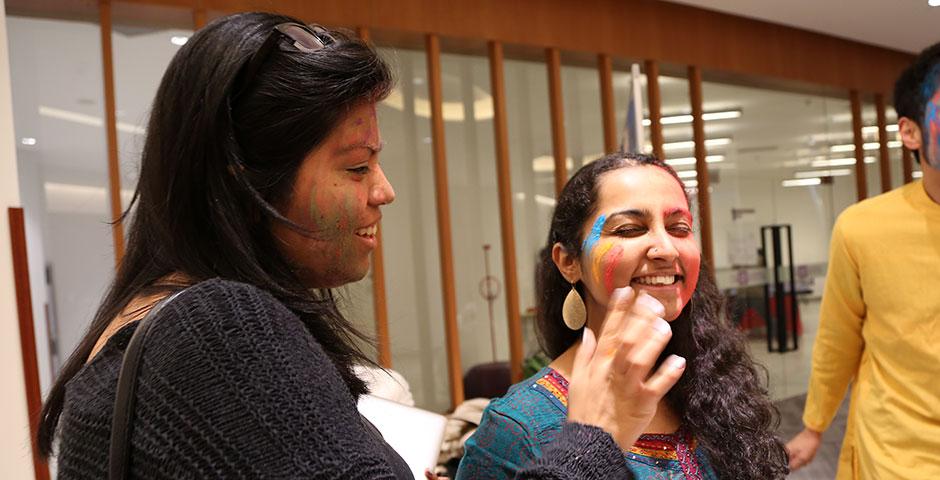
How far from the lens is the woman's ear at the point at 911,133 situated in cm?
220

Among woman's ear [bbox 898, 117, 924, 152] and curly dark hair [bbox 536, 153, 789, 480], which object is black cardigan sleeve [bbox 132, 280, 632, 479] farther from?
woman's ear [bbox 898, 117, 924, 152]

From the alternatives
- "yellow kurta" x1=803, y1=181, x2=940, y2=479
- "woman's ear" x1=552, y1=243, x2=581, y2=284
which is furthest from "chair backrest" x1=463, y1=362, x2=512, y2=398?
"woman's ear" x1=552, y1=243, x2=581, y2=284

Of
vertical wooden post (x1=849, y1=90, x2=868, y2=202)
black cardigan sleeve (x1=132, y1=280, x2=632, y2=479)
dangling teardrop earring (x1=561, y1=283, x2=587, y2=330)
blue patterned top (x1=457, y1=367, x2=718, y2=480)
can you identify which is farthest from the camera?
vertical wooden post (x1=849, y1=90, x2=868, y2=202)

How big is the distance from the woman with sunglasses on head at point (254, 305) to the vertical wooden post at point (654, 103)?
488 centimetres

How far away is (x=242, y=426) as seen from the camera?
65cm

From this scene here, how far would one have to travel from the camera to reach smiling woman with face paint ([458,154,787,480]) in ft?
4.53

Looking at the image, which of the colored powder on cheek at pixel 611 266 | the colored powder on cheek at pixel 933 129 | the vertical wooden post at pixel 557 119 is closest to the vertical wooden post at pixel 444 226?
the vertical wooden post at pixel 557 119

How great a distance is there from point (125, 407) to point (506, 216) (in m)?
4.37

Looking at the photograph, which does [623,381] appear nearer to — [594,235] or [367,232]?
[367,232]

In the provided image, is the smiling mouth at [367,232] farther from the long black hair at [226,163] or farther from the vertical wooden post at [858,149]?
the vertical wooden post at [858,149]

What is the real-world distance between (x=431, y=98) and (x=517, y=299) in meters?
1.38

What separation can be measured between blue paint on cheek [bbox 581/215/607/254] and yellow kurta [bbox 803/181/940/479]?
1.16m

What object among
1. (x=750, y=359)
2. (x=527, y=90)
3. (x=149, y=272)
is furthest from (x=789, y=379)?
(x=149, y=272)

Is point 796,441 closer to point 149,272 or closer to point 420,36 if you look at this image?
point 149,272
